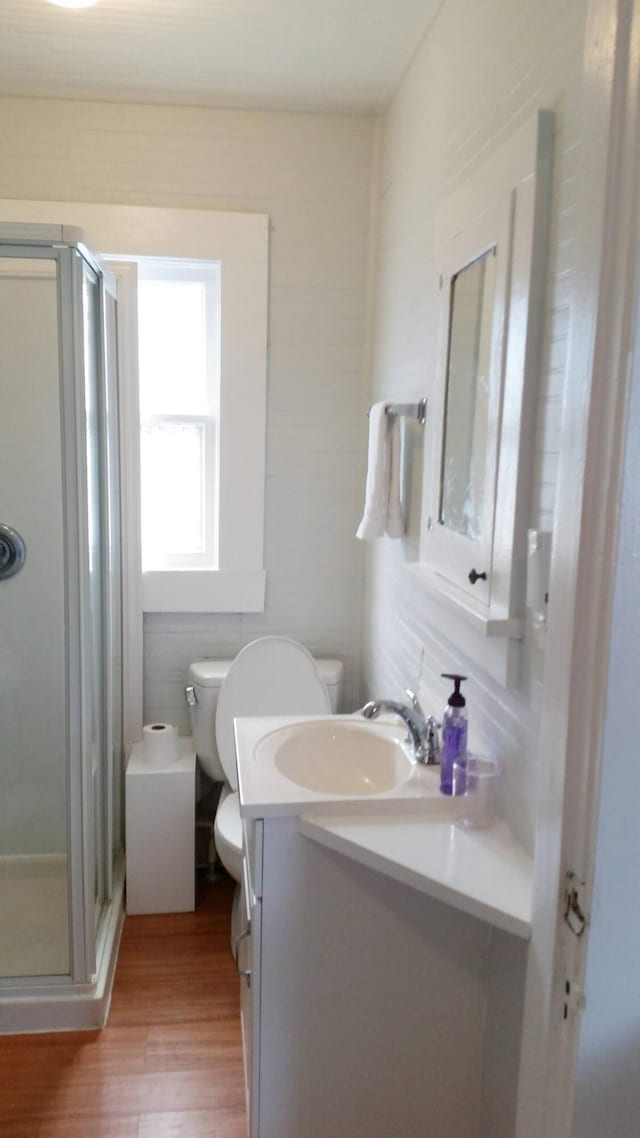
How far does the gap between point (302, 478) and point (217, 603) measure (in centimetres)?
51

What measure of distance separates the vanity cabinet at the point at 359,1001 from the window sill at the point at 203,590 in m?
1.29

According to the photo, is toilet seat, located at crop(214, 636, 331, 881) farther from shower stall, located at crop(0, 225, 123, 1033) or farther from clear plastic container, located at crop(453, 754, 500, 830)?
clear plastic container, located at crop(453, 754, 500, 830)

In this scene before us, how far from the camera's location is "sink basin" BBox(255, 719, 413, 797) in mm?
1849

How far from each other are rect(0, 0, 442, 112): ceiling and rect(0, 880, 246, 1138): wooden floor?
2.54m

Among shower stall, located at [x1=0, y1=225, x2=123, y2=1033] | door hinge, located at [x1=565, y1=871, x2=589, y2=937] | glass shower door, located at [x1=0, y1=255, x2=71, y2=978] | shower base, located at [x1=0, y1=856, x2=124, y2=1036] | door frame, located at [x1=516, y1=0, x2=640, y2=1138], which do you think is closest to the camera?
door frame, located at [x1=516, y1=0, x2=640, y2=1138]

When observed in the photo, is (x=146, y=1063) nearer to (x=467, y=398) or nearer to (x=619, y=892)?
(x=619, y=892)

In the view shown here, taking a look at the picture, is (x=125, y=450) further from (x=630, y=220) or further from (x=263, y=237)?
(x=630, y=220)

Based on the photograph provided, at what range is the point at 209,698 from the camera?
262cm

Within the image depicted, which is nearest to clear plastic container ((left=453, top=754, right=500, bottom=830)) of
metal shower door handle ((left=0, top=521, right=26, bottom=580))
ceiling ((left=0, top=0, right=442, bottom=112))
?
metal shower door handle ((left=0, top=521, right=26, bottom=580))

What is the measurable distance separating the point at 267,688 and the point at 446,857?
121cm

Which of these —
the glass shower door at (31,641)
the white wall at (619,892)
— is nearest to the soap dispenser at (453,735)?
the white wall at (619,892)

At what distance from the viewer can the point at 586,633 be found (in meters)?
0.93

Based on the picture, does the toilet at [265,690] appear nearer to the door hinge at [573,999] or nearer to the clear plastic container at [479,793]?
the clear plastic container at [479,793]

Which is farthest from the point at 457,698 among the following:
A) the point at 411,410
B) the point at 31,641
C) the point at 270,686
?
the point at 31,641
